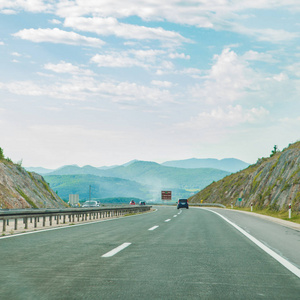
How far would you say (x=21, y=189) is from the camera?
4378 centimetres

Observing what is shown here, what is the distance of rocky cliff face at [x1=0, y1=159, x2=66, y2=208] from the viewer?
127 ft

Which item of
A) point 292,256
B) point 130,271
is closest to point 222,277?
point 130,271

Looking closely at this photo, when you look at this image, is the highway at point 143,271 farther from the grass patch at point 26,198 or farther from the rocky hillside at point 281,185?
the grass patch at point 26,198

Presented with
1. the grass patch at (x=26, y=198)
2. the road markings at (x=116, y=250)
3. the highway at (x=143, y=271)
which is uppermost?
the grass patch at (x=26, y=198)

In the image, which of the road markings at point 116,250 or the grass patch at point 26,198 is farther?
the grass patch at point 26,198

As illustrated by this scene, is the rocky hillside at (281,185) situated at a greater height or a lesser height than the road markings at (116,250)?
greater

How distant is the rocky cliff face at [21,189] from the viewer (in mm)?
38688

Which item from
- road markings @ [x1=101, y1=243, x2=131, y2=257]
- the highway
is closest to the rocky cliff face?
road markings @ [x1=101, y1=243, x2=131, y2=257]

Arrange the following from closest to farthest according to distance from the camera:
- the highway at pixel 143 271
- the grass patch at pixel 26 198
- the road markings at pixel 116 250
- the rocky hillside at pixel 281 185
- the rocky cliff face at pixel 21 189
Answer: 1. the highway at pixel 143 271
2. the road markings at pixel 116 250
3. the rocky hillside at pixel 281 185
4. the rocky cliff face at pixel 21 189
5. the grass patch at pixel 26 198

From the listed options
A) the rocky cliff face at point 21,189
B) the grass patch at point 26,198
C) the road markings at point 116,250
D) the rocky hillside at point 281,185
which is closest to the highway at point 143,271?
the road markings at point 116,250

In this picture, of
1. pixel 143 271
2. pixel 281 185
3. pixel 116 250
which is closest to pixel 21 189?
pixel 281 185

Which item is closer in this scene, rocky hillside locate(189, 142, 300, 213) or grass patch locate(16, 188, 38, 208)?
rocky hillside locate(189, 142, 300, 213)

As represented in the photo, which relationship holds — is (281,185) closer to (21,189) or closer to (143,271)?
(21,189)

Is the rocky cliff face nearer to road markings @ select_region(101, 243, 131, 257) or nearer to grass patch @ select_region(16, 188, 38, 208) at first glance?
grass patch @ select_region(16, 188, 38, 208)
